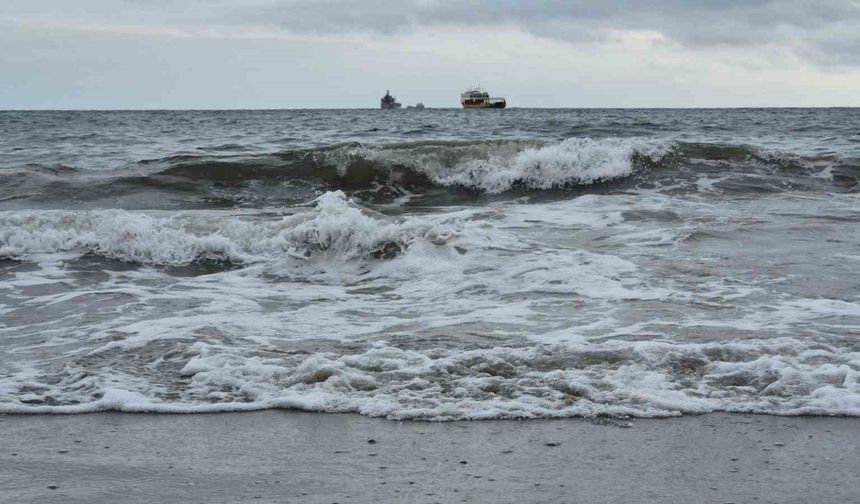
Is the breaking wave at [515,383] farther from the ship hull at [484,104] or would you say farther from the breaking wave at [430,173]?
the ship hull at [484,104]

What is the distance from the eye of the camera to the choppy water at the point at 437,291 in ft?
12.4

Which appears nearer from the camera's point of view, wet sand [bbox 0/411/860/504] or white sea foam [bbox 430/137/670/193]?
wet sand [bbox 0/411/860/504]

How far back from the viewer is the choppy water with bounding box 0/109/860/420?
12.4 ft

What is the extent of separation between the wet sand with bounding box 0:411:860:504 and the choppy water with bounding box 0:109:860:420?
18 cm

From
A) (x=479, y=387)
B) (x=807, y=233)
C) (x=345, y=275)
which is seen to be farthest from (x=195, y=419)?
(x=807, y=233)

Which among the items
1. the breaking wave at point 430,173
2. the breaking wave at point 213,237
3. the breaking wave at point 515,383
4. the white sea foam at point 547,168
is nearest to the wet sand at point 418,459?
the breaking wave at point 515,383

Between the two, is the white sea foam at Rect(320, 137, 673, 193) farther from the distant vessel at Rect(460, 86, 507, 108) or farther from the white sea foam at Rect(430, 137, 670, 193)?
the distant vessel at Rect(460, 86, 507, 108)

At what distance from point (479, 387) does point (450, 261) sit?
127 inches

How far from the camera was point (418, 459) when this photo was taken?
118 inches

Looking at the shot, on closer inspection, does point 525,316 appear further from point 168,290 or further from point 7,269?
point 7,269

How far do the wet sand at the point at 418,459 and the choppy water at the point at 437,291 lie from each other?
7.0 inches

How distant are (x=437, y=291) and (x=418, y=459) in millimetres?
3087

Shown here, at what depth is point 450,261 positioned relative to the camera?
6957 millimetres

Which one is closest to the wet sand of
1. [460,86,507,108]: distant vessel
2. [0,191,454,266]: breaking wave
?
[0,191,454,266]: breaking wave
